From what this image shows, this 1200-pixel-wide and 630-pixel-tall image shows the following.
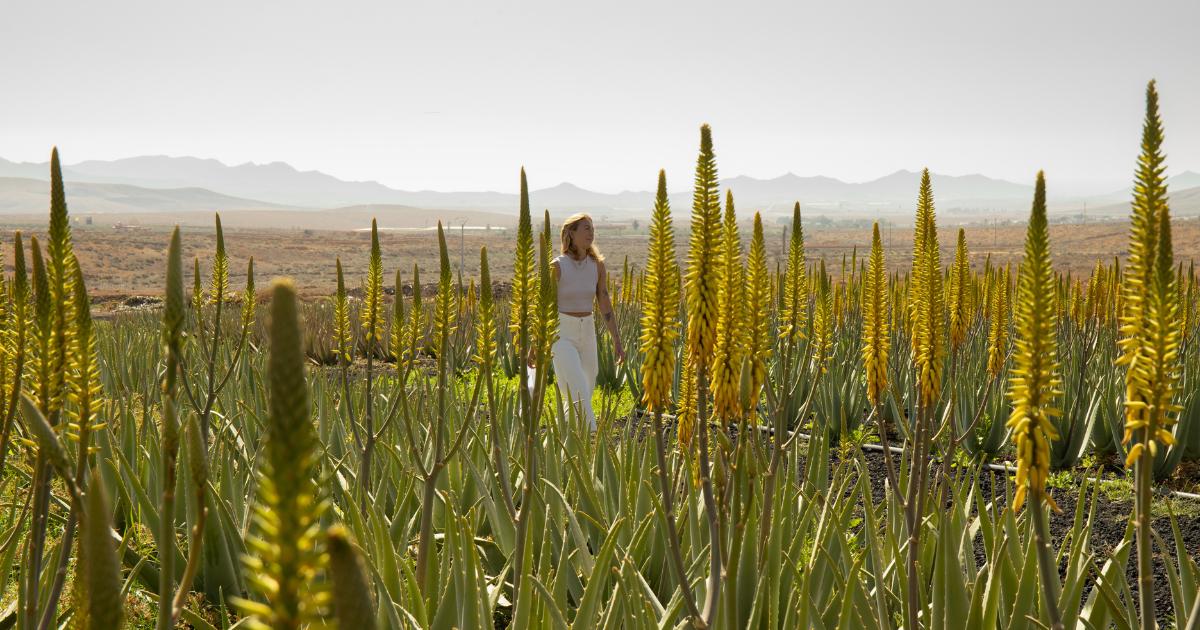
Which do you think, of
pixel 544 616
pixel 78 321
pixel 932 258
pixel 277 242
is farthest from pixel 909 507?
pixel 277 242

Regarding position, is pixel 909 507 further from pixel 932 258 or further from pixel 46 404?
pixel 46 404

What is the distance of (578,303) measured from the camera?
600 cm

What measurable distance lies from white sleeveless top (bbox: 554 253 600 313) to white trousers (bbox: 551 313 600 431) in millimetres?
93

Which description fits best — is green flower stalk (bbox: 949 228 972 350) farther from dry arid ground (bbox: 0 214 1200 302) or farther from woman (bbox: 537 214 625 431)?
dry arid ground (bbox: 0 214 1200 302)

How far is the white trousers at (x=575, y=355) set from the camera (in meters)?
6.00

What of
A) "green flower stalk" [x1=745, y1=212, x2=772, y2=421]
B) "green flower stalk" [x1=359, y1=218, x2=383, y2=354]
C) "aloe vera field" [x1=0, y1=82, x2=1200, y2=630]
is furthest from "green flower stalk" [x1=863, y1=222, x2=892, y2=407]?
"green flower stalk" [x1=359, y1=218, x2=383, y2=354]

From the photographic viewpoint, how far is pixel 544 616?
6.99 feet

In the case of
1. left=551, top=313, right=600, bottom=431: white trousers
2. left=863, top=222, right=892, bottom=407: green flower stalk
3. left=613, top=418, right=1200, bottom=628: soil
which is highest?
left=863, top=222, right=892, bottom=407: green flower stalk

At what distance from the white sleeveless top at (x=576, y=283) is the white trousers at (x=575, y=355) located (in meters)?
0.09

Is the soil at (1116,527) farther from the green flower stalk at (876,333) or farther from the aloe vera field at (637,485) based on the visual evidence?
the green flower stalk at (876,333)

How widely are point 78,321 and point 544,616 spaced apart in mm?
1269

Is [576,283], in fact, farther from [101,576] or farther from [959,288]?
[101,576]

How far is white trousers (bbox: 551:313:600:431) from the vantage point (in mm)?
5996

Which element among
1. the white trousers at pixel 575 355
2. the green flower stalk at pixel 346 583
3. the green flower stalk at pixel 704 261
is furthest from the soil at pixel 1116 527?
the green flower stalk at pixel 346 583
